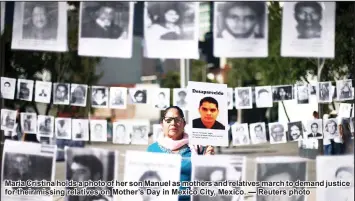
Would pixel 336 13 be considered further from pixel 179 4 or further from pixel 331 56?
pixel 179 4

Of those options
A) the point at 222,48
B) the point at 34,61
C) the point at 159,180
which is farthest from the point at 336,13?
the point at 34,61

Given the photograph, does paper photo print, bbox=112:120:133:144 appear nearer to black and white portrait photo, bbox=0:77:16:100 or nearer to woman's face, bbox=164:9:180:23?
black and white portrait photo, bbox=0:77:16:100

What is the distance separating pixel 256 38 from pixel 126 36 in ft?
2.41

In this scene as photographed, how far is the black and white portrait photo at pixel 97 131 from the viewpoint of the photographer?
113 inches

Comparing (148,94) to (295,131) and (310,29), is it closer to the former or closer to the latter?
(295,131)

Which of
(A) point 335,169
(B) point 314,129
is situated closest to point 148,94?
(B) point 314,129

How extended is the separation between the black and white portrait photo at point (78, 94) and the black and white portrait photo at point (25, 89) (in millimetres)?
252

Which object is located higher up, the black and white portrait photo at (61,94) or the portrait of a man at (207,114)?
the black and white portrait photo at (61,94)

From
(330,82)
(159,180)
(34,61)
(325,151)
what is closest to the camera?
(159,180)

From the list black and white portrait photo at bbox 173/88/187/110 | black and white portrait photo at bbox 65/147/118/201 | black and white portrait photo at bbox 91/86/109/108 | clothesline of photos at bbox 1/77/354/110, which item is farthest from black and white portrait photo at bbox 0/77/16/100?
black and white portrait photo at bbox 173/88/187/110

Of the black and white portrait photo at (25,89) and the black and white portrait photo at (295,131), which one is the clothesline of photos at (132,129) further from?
the black and white portrait photo at (25,89)

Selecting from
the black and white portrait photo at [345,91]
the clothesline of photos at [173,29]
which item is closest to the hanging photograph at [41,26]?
the clothesline of photos at [173,29]

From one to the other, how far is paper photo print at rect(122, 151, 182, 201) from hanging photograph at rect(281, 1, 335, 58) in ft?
3.01

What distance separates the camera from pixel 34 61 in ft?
10.8
